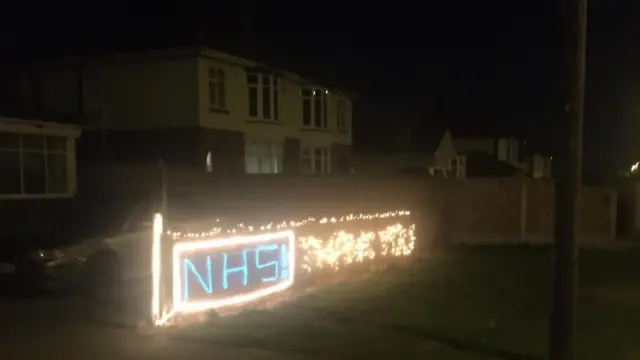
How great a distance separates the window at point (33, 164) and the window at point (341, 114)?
1594cm

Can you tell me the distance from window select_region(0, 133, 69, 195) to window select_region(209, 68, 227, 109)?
566 cm

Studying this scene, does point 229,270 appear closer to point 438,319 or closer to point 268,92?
point 438,319

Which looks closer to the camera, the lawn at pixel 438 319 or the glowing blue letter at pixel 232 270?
the lawn at pixel 438 319

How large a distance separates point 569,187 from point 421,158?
37787mm

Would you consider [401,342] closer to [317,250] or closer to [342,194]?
[317,250]

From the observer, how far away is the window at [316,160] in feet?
109

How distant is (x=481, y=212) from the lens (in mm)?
22297

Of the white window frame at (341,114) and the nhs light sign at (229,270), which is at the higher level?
the white window frame at (341,114)

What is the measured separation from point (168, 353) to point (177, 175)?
11564 mm

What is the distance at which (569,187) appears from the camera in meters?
7.34

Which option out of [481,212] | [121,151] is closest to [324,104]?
[121,151]

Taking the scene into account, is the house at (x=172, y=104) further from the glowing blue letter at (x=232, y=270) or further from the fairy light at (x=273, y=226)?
the glowing blue letter at (x=232, y=270)

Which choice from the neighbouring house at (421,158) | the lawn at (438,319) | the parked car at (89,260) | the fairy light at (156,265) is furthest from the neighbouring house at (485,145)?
the fairy light at (156,265)

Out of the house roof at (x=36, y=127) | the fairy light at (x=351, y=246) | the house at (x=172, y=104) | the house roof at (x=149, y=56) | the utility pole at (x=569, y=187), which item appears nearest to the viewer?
the utility pole at (x=569, y=187)
